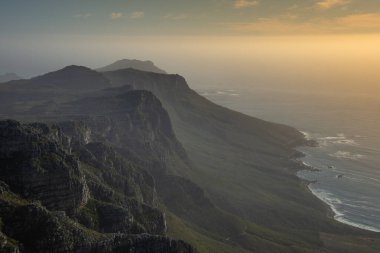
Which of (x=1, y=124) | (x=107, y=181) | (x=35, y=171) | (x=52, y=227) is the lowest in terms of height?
(x=107, y=181)

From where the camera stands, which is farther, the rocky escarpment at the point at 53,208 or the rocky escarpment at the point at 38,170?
the rocky escarpment at the point at 38,170

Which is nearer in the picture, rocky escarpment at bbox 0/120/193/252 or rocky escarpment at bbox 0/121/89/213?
rocky escarpment at bbox 0/120/193/252

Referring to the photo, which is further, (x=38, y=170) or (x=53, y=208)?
(x=53, y=208)

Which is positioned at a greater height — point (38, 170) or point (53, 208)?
point (38, 170)

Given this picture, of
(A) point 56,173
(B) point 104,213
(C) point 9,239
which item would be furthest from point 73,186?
(C) point 9,239

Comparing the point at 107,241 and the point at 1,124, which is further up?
the point at 1,124

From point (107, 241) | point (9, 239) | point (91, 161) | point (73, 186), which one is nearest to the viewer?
point (9, 239)

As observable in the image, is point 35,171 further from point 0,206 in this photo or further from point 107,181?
point 107,181

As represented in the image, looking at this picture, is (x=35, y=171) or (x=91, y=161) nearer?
(x=35, y=171)
